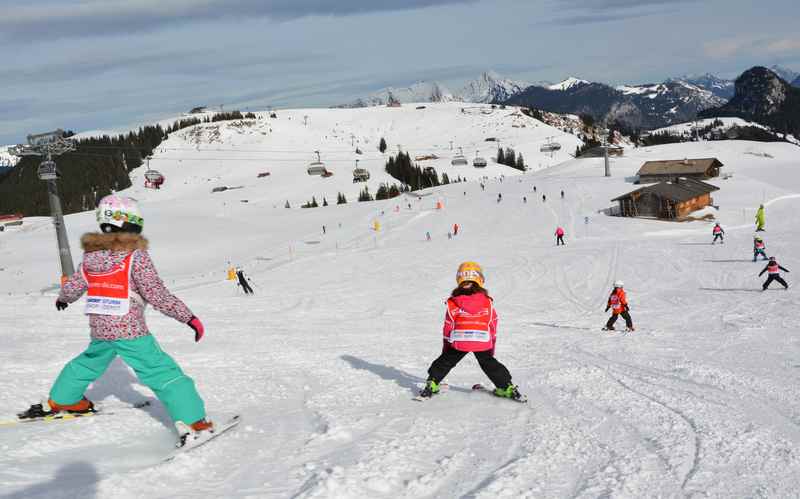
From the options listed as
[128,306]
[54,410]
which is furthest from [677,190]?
[54,410]

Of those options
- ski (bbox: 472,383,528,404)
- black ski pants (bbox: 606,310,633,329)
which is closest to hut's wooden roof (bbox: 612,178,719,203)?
black ski pants (bbox: 606,310,633,329)

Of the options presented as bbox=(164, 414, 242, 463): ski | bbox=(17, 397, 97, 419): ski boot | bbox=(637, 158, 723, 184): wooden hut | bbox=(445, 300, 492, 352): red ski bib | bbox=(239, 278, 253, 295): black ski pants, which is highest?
bbox=(445, 300, 492, 352): red ski bib

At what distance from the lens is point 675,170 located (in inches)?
2975

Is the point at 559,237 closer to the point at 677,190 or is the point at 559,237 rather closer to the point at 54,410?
the point at 677,190

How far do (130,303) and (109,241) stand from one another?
0.52m

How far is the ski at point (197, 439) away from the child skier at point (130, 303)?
4cm

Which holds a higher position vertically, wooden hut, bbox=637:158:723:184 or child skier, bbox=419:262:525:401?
child skier, bbox=419:262:525:401

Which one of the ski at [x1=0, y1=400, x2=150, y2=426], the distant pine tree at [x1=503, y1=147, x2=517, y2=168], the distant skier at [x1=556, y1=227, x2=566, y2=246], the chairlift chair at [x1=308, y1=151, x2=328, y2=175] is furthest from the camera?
the distant pine tree at [x1=503, y1=147, x2=517, y2=168]

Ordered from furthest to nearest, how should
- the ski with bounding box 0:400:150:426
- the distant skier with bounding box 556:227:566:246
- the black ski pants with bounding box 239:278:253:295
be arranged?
the distant skier with bounding box 556:227:566:246 → the black ski pants with bounding box 239:278:253:295 → the ski with bounding box 0:400:150:426

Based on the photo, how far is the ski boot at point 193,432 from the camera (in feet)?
14.8

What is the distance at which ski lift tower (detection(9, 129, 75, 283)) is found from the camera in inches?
1142

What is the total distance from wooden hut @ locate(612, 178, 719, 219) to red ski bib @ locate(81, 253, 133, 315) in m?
55.2

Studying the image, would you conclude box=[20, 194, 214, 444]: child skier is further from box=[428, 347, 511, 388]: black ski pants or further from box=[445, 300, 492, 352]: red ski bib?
box=[445, 300, 492, 352]: red ski bib

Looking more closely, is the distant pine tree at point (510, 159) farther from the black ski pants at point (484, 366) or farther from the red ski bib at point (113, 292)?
the red ski bib at point (113, 292)
